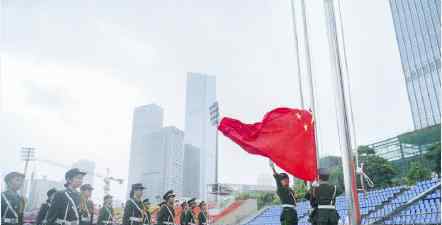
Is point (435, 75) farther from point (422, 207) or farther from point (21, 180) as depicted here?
point (21, 180)

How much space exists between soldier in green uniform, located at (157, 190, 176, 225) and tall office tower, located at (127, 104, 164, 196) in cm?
3717

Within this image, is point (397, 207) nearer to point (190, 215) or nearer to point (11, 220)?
point (190, 215)

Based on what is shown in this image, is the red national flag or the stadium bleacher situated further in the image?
the stadium bleacher

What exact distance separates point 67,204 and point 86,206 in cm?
122

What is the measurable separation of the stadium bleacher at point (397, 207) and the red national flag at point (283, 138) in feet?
13.6

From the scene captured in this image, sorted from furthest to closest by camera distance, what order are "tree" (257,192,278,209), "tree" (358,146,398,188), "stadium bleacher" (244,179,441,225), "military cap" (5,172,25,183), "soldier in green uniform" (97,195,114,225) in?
"tree" (358,146,398,188)
"tree" (257,192,278,209)
"stadium bleacher" (244,179,441,225)
"soldier in green uniform" (97,195,114,225)
"military cap" (5,172,25,183)

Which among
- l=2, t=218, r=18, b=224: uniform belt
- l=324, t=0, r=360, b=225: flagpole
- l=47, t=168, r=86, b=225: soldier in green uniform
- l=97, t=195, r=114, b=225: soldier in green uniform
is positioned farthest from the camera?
l=97, t=195, r=114, b=225: soldier in green uniform

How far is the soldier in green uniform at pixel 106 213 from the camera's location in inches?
297

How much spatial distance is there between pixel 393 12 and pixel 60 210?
53849 mm

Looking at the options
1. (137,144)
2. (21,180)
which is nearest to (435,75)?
(137,144)

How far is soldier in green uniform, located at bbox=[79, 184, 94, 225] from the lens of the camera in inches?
248

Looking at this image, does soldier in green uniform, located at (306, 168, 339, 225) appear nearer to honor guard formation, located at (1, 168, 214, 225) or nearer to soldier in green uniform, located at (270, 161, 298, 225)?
soldier in green uniform, located at (270, 161, 298, 225)

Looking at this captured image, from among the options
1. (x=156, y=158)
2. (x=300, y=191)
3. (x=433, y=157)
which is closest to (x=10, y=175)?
(x=300, y=191)

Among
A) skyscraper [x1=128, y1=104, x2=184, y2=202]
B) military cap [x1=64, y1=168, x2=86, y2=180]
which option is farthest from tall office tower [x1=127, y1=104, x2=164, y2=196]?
military cap [x1=64, y1=168, x2=86, y2=180]
